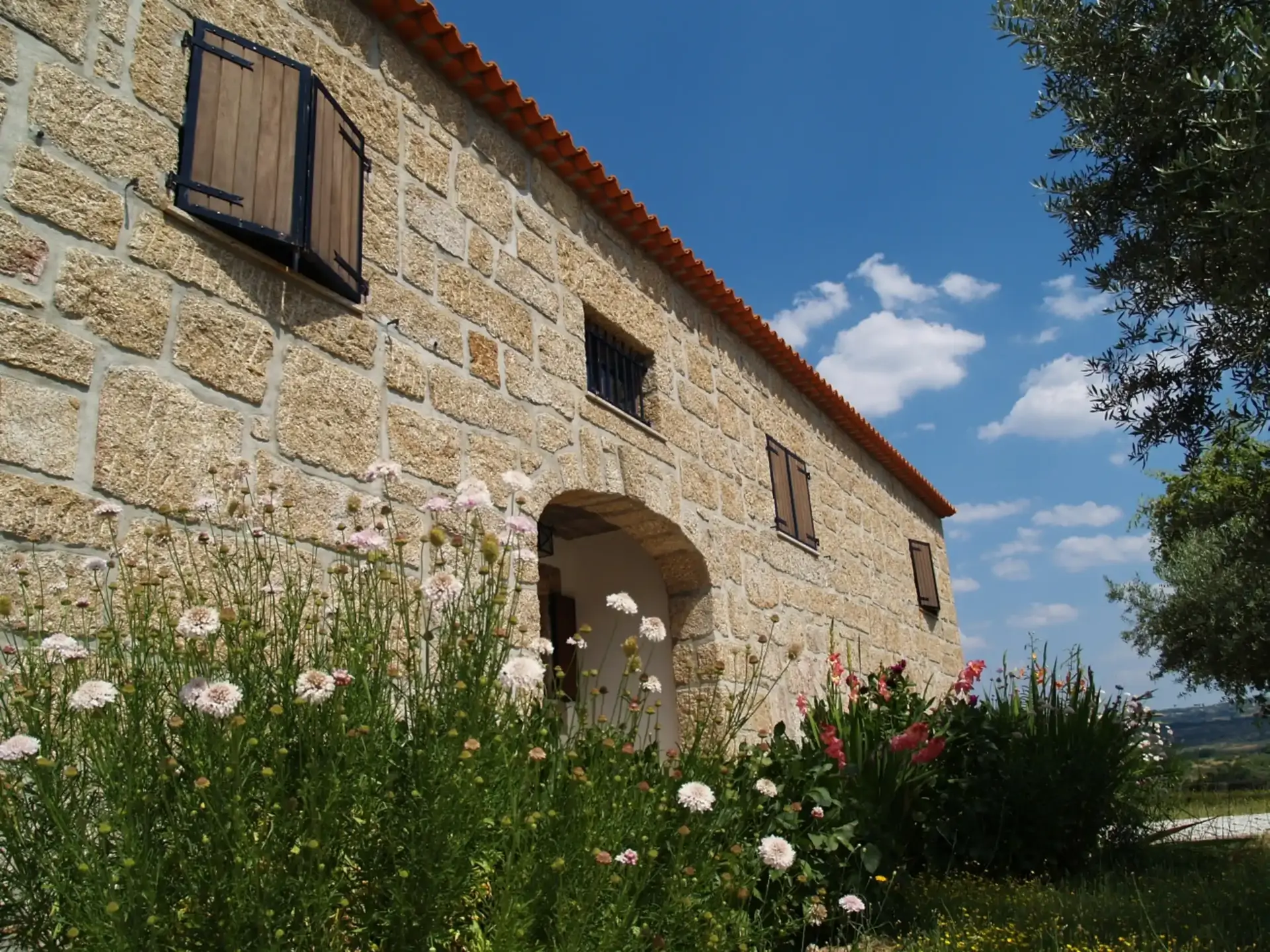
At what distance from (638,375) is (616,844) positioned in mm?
4215

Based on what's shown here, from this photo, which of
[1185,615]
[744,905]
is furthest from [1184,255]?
[1185,615]

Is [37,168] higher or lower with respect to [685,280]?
lower

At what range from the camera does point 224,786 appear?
1847 mm

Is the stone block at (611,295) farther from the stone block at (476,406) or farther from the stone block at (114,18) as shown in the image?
the stone block at (114,18)

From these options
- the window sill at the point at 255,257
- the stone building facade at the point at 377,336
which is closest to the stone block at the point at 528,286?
the stone building facade at the point at 377,336

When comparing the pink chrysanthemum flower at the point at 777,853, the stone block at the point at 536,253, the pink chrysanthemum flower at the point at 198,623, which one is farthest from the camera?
the stone block at the point at 536,253

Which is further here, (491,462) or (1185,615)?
(1185,615)

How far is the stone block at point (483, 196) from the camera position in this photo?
4773mm

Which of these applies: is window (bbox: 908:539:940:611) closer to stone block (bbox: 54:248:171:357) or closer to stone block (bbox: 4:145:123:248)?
stone block (bbox: 54:248:171:357)

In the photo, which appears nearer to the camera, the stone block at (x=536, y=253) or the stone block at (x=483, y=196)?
the stone block at (x=483, y=196)

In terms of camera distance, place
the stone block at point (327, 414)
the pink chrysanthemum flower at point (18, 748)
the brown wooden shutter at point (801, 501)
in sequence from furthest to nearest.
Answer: the brown wooden shutter at point (801, 501)
the stone block at point (327, 414)
the pink chrysanthemum flower at point (18, 748)

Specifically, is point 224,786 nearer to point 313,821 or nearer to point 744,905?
point 313,821

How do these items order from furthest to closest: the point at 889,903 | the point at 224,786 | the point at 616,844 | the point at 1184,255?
the point at 1184,255, the point at 889,903, the point at 616,844, the point at 224,786

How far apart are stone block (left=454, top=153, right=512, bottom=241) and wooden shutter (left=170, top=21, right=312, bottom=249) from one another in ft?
3.55
